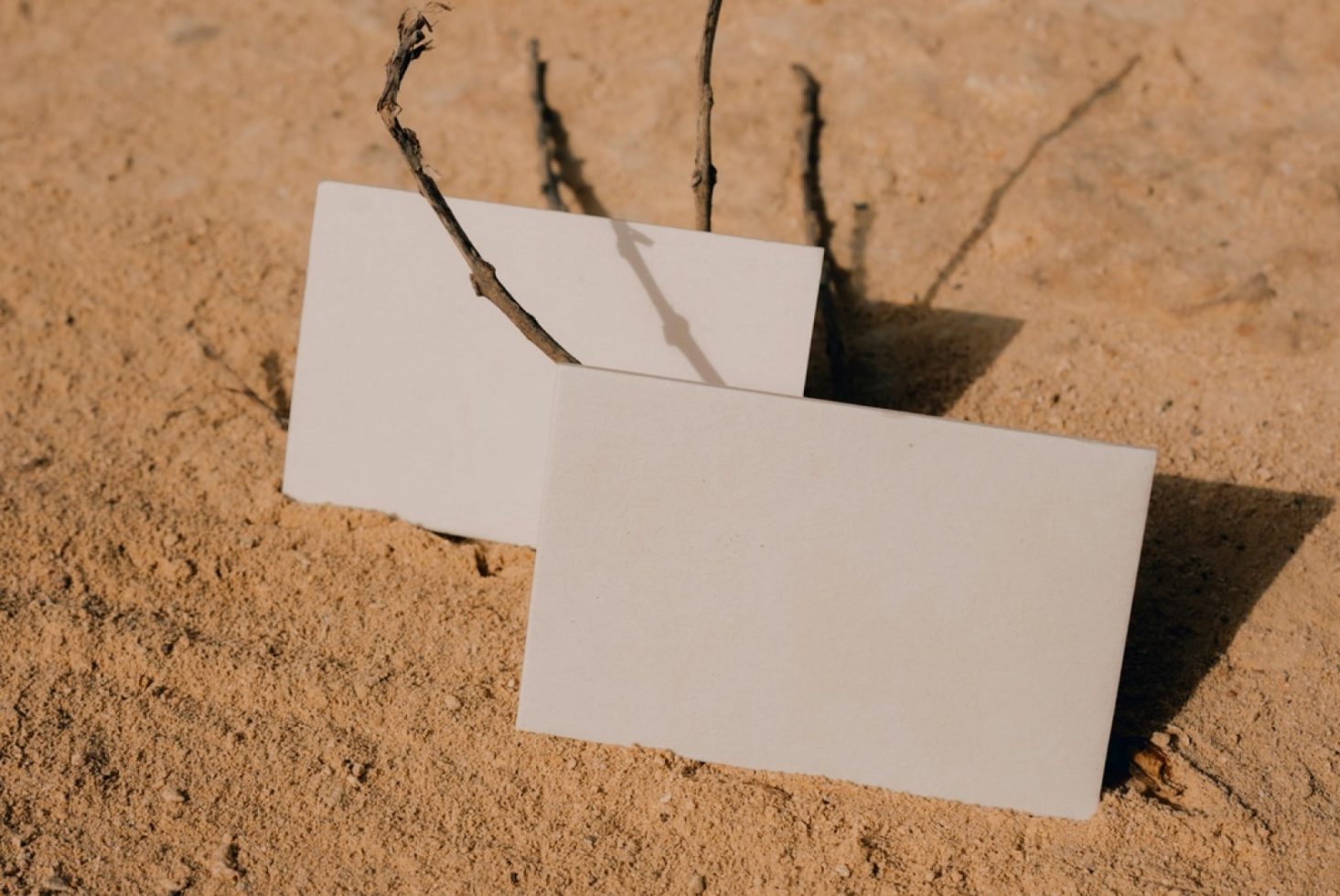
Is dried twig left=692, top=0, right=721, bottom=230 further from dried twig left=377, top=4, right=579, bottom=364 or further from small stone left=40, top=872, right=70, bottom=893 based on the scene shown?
small stone left=40, top=872, right=70, bottom=893

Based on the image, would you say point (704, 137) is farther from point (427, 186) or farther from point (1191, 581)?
point (1191, 581)

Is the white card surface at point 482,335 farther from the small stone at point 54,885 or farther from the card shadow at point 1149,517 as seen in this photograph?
the small stone at point 54,885

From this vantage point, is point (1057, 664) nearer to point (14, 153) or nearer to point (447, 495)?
point (447, 495)

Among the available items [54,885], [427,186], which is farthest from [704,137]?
[54,885]

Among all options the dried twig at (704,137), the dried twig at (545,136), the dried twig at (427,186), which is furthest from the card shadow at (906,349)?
the dried twig at (427,186)

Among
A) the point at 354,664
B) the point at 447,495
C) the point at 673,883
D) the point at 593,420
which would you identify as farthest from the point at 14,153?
the point at 673,883

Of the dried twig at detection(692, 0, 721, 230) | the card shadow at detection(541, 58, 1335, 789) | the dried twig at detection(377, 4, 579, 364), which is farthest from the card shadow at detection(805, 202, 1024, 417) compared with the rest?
the dried twig at detection(377, 4, 579, 364)

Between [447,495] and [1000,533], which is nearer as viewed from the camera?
[1000,533]
